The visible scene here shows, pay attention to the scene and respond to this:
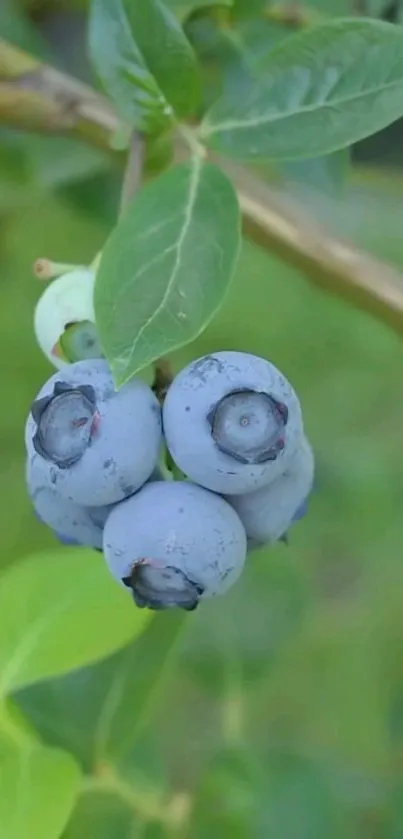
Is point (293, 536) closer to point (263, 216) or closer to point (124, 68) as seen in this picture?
point (263, 216)

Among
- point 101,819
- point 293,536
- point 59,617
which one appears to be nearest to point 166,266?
point 59,617

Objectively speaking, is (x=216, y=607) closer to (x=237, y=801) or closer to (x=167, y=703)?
(x=167, y=703)

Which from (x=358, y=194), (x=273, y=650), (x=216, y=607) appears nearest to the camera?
(x=273, y=650)

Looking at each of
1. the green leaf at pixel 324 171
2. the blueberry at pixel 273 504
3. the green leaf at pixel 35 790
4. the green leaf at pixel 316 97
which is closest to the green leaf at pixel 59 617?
the green leaf at pixel 35 790

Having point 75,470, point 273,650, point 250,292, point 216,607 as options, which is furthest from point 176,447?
point 250,292

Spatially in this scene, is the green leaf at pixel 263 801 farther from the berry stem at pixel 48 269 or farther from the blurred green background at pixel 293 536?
the berry stem at pixel 48 269
